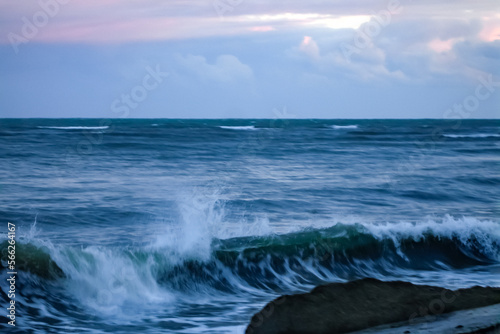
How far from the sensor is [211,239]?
953 cm

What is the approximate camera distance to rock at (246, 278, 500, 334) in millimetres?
5027

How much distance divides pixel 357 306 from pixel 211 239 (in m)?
4.54

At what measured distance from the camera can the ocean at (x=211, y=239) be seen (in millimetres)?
7027

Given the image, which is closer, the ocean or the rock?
the rock

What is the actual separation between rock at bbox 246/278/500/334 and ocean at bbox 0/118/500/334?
38.8 inches

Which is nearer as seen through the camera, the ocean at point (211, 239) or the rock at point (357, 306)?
the rock at point (357, 306)

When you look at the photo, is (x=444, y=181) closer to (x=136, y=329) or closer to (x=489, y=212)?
(x=489, y=212)

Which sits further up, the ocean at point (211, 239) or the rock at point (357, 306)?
the ocean at point (211, 239)

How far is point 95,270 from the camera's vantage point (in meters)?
7.93

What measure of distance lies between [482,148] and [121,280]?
3237 centimetres

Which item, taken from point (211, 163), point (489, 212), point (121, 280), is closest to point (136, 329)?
point (121, 280)

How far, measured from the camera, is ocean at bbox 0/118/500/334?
7027 mm

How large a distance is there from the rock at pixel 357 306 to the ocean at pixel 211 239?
0.99 meters

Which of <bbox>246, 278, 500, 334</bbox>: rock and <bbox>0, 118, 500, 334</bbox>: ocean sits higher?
<bbox>0, 118, 500, 334</bbox>: ocean
